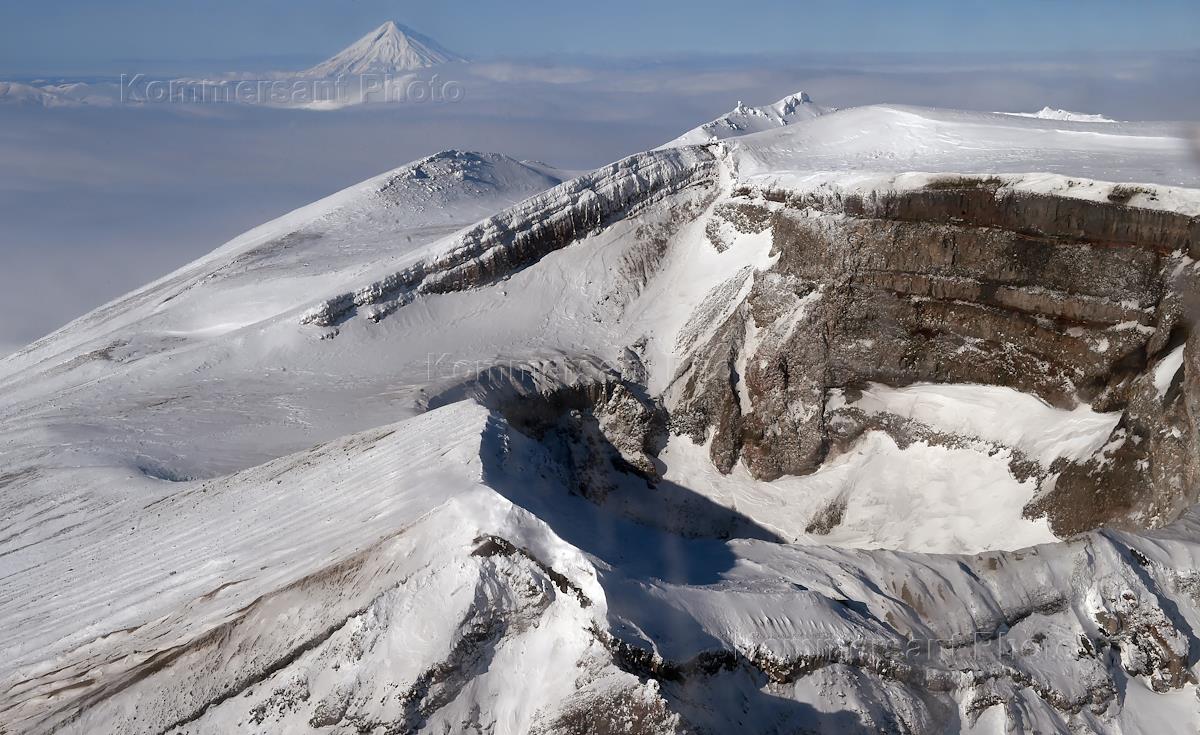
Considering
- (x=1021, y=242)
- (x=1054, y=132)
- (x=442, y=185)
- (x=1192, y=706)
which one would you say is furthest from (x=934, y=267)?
(x=442, y=185)

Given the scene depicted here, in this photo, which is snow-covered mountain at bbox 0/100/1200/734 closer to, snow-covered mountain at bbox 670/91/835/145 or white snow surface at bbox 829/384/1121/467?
white snow surface at bbox 829/384/1121/467

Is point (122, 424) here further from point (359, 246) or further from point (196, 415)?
point (359, 246)

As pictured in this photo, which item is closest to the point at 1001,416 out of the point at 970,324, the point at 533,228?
the point at 970,324

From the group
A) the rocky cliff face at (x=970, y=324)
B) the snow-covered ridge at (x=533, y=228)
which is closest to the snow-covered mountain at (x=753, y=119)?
the snow-covered ridge at (x=533, y=228)

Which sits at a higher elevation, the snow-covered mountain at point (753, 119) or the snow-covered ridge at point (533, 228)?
the snow-covered mountain at point (753, 119)

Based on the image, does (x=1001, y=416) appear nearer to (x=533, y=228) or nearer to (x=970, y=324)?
(x=970, y=324)

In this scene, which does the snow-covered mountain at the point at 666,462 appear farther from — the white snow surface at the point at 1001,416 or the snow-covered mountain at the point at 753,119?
the snow-covered mountain at the point at 753,119

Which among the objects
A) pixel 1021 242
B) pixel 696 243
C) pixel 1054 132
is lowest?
pixel 696 243
